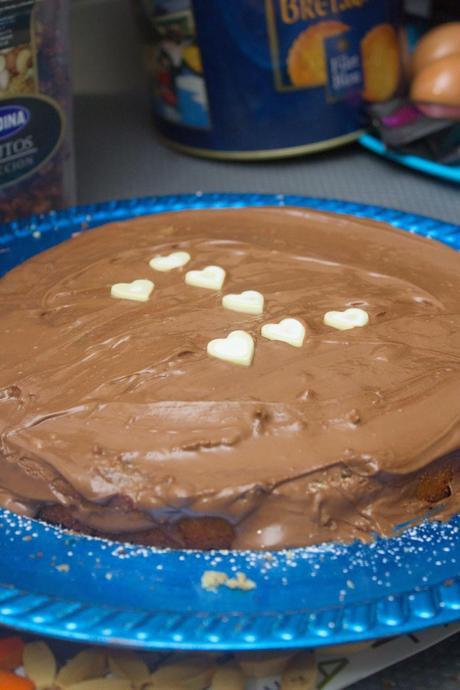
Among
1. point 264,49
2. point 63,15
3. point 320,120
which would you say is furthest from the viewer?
point 320,120

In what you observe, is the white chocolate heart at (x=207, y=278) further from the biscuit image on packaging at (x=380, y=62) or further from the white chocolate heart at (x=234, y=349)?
the biscuit image on packaging at (x=380, y=62)

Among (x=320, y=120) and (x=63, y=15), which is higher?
(x=63, y=15)

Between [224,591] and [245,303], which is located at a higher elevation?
[245,303]

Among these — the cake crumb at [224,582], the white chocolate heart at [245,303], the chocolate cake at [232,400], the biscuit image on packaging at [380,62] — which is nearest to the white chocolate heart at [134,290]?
the chocolate cake at [232,400]

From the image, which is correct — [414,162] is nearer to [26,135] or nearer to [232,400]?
[26,135]

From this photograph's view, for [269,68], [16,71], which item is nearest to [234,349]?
[16,71]

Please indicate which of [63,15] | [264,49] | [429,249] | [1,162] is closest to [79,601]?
[429,249]

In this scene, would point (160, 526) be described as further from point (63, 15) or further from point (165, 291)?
point (63, 15)
